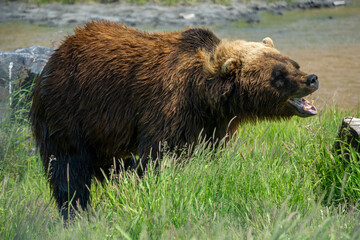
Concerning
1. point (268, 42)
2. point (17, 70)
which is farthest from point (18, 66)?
point (268, 42)

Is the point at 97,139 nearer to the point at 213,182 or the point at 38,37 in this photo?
the point at 213,182

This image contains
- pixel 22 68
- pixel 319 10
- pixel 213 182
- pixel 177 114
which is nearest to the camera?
pixel 213 182

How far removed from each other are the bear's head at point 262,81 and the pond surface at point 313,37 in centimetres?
471

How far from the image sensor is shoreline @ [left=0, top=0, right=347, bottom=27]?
15280 mm

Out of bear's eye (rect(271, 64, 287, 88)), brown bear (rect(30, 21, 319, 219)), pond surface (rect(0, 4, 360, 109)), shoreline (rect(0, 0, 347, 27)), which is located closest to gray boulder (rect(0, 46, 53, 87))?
brown bear (rect(30, 21, 319, 219))

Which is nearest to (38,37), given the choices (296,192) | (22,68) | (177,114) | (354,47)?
(22,68)

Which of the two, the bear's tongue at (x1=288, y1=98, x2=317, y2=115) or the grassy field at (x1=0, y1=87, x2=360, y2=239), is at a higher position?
the bear's tongue at (x1=288, y1=98, x2=317, y2=115)

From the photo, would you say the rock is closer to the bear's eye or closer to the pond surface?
the pond surface

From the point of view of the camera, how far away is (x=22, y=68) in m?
7.06

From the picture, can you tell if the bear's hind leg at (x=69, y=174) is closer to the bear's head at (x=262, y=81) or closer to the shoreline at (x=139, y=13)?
the bear's head at (x=262, y=81)

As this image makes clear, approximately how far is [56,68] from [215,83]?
4.84ft

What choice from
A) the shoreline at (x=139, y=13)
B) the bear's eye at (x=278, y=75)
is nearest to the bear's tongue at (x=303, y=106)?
the bear's eye at (x=278, y=75)

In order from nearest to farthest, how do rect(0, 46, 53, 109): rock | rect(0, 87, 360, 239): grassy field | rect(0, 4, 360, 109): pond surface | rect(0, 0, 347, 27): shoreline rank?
rect(0, 87, 360, 239): grassy field
rect(0, 46, 53, 109): rock
rect(0, 4, 360, 109): pond surface
rect(0, 0, 347, 27): shoreline

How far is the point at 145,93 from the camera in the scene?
474 cm
